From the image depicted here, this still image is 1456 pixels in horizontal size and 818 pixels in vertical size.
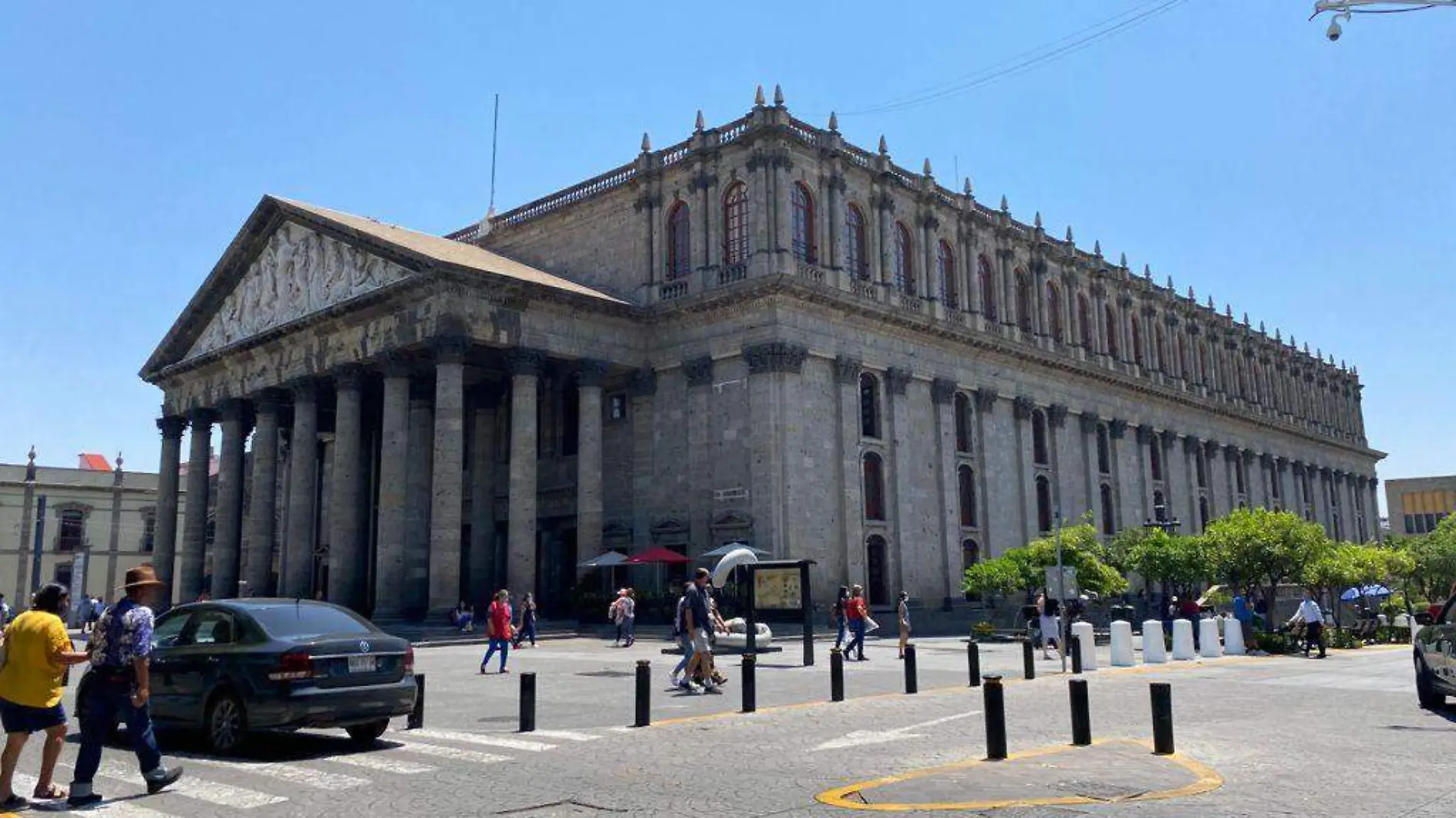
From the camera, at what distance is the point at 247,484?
6372cm

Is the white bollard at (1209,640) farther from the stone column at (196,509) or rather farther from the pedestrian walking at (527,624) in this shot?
the stone column at (196,509)

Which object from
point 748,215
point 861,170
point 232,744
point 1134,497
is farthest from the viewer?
point 1134,497

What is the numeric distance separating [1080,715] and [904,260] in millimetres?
33103

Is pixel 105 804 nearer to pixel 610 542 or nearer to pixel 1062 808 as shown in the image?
pixel 1062 808

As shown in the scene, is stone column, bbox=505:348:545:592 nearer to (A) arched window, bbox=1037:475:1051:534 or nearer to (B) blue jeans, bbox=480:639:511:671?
A: (B) blue jeans, bbox=480:639:511:671

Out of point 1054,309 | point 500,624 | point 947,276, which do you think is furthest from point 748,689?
point 1054,309

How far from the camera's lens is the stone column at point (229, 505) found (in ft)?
143

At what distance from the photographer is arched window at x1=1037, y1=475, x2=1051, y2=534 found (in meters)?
48.1

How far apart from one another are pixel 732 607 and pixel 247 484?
43.4 metres

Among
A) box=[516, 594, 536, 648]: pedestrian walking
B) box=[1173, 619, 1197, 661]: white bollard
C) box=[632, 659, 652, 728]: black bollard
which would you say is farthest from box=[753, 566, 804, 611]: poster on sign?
box=[632, 659, 652, 728]: black bollard

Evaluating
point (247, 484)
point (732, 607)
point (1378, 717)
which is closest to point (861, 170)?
point (732, 607)

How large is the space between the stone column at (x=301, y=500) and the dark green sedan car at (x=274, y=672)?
27.6m

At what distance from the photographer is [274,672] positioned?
11.2 m

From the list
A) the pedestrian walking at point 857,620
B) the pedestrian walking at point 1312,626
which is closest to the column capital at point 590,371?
the pedestrian walking at point 857,620
